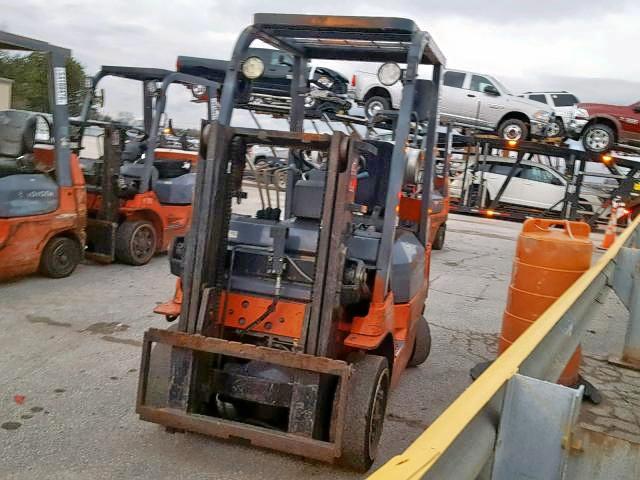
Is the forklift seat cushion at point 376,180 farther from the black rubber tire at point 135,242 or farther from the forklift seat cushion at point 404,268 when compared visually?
the black rubber tire at point 135,242

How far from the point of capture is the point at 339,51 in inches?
189

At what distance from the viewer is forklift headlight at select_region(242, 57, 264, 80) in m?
3.91

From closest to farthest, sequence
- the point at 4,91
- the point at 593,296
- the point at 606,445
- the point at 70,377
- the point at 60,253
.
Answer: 1. the point at 606,445
2. the point at 593,296
3. the point at 70,377
4. the point at 60,253
5. the point at 4,91

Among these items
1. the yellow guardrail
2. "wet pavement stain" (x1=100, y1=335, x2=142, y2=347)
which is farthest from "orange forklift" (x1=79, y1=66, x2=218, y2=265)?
the yellow guardrail

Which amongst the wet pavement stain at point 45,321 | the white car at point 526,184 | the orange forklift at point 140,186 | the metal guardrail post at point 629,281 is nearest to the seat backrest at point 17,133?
the orange forklift at point 140,186

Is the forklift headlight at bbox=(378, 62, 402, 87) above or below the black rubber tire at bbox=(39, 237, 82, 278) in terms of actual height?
above

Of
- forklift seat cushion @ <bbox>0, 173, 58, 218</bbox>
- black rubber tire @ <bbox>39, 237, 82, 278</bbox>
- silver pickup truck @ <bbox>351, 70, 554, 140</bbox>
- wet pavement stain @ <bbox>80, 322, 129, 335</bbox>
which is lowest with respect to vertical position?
wet pavement stain @ <bbox>80, 322, 129, 335</bbox>

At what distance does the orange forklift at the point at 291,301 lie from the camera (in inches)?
133

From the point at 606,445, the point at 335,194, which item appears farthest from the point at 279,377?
the point at 606,445

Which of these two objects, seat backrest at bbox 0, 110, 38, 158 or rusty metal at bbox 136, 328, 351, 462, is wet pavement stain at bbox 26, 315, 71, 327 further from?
rusty metal at bbox 136, 328, 351, 462

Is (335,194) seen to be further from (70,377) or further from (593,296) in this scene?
(70,377)

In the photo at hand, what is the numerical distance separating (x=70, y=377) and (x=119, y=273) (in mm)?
3756

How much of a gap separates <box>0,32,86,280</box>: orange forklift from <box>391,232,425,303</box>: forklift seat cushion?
14.7ft

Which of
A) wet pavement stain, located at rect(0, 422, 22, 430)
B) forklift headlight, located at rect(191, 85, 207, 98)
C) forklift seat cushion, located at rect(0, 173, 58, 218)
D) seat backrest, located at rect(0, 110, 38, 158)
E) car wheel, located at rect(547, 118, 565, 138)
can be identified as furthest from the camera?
car wheel, located at rect(547, 118, 565, 138)
